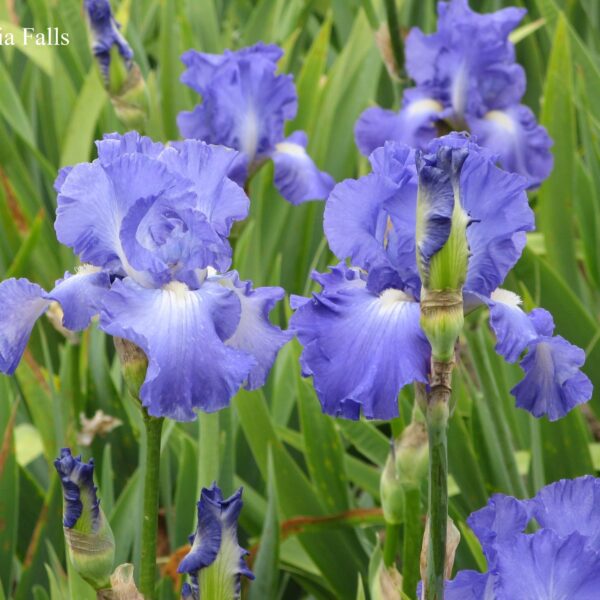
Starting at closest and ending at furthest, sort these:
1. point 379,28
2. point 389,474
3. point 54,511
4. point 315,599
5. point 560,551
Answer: point 560,551 < point 389,474 < point 54,511 < point 315,599 < point 379,28

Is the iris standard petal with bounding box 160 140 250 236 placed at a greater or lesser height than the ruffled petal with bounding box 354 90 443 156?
greater

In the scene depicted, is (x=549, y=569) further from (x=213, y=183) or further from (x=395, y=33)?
(x=395, y=33)

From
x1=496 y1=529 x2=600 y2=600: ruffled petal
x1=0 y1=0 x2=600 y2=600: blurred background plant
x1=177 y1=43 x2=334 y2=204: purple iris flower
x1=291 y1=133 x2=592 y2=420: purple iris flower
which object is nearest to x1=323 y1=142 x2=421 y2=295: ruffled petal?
x1=291 y1=133 x2=592 y2=420: purple iris flower

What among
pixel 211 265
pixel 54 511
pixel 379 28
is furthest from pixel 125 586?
pixel 379 28

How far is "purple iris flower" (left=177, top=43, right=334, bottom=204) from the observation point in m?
1.44

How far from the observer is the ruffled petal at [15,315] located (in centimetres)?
79

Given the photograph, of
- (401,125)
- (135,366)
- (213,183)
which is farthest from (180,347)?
(401,125)

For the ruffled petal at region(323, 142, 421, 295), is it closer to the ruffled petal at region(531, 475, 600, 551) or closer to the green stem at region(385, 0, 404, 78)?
the ruffled petal at region(531, 475, 600, 551)

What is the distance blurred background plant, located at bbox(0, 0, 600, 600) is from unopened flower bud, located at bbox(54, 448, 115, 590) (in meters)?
0.20

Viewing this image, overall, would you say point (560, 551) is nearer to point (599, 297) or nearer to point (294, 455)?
point (294, 455)

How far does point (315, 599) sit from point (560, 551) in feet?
2.62

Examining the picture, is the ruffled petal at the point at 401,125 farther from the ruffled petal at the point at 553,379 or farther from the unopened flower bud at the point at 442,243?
the unopened flower bud at the point at 442,243

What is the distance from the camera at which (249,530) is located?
4.43 feet

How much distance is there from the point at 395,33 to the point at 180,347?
99 cm
